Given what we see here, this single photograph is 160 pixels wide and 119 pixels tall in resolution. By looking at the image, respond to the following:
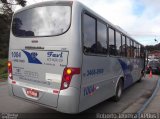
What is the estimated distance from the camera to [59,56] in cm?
512

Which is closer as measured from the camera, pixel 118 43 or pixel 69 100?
pixel 69 100

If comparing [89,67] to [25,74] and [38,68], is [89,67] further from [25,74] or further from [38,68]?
[25,74]

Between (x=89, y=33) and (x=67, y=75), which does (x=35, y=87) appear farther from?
(x=89, y=33)

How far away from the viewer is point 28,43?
18.9 feet

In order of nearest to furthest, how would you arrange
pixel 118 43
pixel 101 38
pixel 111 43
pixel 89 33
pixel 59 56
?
pixel 59 56 < pixel 89 33 < pixel 101 38 < pixel 111 43 < pixel 118 43

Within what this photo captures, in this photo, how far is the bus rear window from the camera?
208 inches

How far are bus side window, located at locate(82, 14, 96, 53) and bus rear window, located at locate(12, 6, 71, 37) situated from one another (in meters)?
0.48

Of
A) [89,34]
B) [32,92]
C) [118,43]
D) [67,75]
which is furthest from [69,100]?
[118,43]

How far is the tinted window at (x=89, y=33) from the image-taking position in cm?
542

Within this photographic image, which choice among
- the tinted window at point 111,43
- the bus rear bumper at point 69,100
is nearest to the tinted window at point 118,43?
the tinted window at point 111,43

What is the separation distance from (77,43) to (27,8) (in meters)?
1.95

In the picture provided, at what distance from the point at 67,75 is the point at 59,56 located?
48 cm

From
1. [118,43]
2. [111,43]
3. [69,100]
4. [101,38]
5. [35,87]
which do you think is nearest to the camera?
[69,100]

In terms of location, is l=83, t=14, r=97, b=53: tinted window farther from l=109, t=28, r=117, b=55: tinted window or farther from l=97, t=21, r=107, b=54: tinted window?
l=109, t=28, r=117, b=55: tinted window
